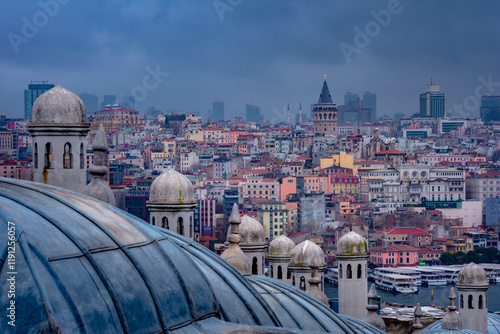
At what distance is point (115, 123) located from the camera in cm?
6028

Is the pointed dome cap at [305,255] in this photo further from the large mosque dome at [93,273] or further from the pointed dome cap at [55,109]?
the large mosque dome at [93,273]

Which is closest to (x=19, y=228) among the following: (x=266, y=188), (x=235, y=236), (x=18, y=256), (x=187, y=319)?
(x=18, y=256)

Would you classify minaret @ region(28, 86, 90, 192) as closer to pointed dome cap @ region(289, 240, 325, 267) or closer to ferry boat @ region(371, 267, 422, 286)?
pointed dome cap @ region(289, 240, 325, 267)

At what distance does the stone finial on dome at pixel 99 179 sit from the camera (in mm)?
4258

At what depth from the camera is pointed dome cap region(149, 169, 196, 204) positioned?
511 centimetres

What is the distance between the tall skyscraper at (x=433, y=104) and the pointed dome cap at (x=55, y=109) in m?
82.6

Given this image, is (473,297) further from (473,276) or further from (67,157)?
(67,157)

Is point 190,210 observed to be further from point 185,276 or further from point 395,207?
point 395,207

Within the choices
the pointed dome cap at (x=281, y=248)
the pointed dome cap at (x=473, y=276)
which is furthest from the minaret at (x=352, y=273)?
the pointed dome cap at (x=473, y=276)

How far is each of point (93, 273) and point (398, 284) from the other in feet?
95.7

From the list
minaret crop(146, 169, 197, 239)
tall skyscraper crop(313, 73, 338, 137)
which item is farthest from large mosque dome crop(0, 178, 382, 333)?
tall skyscraper crop(313, 73, 338, 137)

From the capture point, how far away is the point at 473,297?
8844 mm

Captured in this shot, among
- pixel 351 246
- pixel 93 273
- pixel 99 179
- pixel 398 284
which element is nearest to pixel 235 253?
pixel 99 179

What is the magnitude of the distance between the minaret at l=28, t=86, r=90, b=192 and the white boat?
87.1ft
